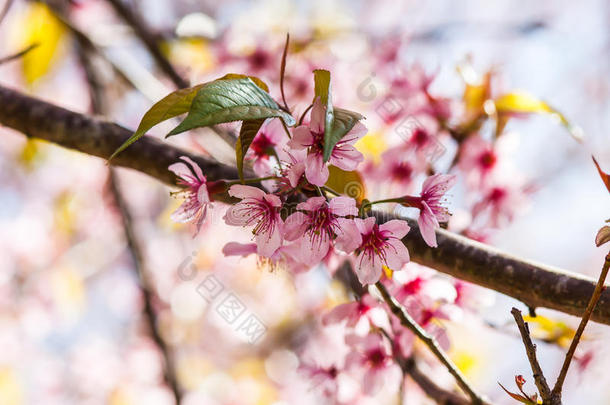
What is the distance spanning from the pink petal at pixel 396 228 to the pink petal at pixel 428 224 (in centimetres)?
3

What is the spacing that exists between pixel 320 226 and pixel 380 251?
9cm

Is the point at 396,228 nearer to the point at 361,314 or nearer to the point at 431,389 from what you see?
the point at 361,314

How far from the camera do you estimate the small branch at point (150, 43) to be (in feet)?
4.83

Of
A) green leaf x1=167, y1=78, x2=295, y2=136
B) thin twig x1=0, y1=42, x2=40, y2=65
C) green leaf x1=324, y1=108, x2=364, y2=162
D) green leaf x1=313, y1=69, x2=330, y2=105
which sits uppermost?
thin twig x1=0, y1=42, x2=40, y2=65

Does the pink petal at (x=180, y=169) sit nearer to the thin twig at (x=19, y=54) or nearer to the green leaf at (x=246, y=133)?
the green leaf at (x=246, y=133)

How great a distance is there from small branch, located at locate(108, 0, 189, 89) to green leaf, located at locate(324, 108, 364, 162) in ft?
3.21

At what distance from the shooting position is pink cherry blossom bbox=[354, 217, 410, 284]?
667 millimetres

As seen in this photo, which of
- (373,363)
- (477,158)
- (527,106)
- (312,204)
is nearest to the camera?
(312,204)

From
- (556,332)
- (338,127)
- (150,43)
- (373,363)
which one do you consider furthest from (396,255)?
(150,43)

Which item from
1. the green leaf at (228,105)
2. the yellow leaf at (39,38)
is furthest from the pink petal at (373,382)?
the yellow leaf at (39,38)

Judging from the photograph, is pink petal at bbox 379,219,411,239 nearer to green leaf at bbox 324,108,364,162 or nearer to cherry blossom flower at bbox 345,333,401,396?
green leaf at bbox 324,108,364,162

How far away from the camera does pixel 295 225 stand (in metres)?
0.66

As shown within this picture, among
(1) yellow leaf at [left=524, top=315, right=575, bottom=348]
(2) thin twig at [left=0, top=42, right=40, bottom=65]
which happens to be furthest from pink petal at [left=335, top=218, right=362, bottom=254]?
(2) thin twig at [left=0, top=42, right=40, bottom=65]

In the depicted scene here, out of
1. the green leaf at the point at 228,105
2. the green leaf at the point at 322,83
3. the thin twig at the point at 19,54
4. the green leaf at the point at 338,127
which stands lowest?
the green leaf at the point at 338,127
